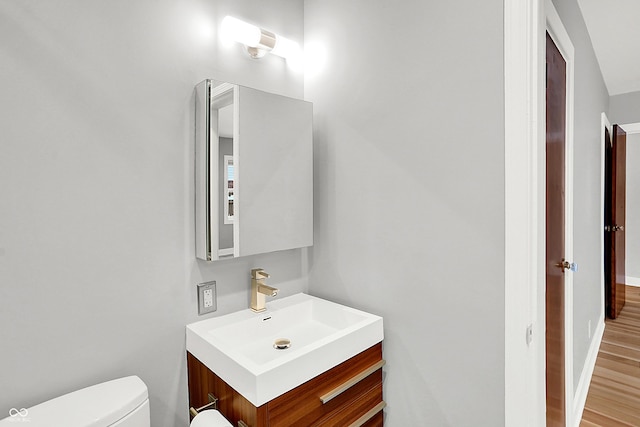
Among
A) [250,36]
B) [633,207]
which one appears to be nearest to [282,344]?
[250,36]

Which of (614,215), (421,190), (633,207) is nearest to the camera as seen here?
(421,190)

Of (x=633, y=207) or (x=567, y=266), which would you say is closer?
(x=567, y=266)

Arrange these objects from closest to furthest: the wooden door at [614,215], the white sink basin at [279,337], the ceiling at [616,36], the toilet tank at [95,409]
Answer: the toilet tank at [95,409] → the white sink basin at [279,337] → the ceiling at [616,36] → the wooden door at [614,215]

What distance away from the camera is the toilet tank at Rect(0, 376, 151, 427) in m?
0.91

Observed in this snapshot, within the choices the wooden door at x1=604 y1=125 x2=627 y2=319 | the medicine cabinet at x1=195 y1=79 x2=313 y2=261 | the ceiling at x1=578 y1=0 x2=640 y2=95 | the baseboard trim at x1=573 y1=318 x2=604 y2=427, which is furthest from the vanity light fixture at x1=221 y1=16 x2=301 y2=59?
the wooden door at x1=604 y1=125 x2=627 y2=319

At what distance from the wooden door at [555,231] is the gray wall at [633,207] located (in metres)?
4.45

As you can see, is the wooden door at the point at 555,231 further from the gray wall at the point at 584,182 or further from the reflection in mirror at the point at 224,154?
the reflection in mirror at the point at 224,154

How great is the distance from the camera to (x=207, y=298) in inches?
55.2

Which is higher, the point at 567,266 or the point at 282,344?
the point at 567,266

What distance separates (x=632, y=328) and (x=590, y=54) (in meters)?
2.77

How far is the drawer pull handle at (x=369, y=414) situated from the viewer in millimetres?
1294

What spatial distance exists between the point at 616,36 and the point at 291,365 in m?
3.34

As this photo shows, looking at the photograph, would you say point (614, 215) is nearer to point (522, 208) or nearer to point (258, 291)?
point (522, 208)

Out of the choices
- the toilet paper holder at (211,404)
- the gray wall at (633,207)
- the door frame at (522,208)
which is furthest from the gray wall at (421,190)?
the gray wall at (633,207)
